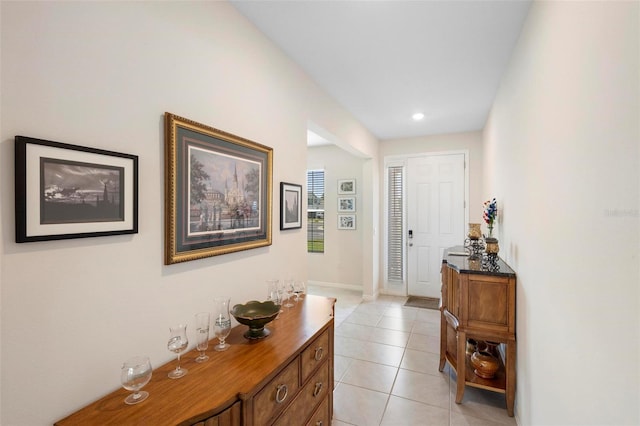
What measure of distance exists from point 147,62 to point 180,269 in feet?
3.07

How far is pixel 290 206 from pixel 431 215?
10.4 feet

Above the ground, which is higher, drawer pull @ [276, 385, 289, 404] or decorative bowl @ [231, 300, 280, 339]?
decorative bowl @ [231, 300, 280, 339]

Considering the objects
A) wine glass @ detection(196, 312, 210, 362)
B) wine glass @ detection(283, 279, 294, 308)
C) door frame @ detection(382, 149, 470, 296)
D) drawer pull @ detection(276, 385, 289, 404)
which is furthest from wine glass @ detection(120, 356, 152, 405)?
door frame @ detection(382, 149, 470, 296)

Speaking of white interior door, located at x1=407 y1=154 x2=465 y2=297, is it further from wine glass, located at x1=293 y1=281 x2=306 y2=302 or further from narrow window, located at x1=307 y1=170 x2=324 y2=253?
wine glass, located at x1=293 y1=281 x2=306 y2=302

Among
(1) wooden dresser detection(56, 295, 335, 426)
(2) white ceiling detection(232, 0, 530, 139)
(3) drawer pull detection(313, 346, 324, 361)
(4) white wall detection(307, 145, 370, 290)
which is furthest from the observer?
(4) white wall detection(307, 145, 370, 290)

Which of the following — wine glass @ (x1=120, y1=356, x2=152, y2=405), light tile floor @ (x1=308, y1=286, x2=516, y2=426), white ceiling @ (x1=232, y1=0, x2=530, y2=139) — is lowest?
light tile floor @ (x1=308, y1=286, x2=516, y2=426)

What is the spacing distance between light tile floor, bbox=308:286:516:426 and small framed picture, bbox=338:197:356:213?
77.1 inches

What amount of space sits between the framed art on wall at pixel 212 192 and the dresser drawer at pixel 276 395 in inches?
27.4

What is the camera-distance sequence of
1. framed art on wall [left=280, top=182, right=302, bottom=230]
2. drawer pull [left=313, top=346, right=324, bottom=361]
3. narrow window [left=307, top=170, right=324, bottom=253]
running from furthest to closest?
narrow window [left=307, top=170, right=324, bottom=253] → framed art on wall [left=280, top=182, right=302, bottom=230] → drawer pull [left=313, top=346, right=324, bottom=361]

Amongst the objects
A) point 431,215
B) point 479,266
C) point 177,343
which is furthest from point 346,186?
point 177,343

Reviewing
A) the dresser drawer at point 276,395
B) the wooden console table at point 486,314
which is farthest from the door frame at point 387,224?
the dresser drawer at point 276,395

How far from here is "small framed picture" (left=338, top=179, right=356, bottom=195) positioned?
525 centimetres

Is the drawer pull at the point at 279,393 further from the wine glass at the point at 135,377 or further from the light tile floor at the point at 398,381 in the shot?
the light tile floor at the point at 398,381

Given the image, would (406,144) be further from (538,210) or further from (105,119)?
(105,119)
